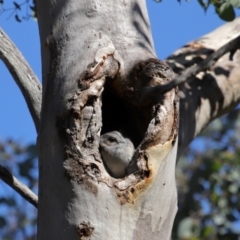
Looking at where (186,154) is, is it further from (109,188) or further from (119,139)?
(109,188)

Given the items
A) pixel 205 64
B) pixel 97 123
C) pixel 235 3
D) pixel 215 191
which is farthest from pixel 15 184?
pixel 215 191

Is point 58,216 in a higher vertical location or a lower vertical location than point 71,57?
lower

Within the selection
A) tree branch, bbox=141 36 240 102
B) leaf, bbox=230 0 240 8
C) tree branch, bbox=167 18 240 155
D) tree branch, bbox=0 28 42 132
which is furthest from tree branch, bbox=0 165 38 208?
leaf, bbox=230 0 240 8

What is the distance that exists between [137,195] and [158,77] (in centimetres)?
35

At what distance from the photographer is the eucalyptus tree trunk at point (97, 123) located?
61.7 inches

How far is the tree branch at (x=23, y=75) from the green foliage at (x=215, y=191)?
75.4 inches

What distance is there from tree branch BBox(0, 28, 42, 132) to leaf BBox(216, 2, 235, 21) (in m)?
0.92

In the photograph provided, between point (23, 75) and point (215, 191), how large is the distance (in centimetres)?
251

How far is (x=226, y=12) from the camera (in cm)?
267

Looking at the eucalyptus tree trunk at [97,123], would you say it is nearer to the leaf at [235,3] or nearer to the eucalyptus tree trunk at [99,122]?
the eucalyptus tree trunk at [99,122]

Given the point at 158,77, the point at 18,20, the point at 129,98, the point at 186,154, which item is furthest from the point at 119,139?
the point at 186,154

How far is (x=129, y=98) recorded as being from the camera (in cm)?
191

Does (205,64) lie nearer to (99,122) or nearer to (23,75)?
(99,122)

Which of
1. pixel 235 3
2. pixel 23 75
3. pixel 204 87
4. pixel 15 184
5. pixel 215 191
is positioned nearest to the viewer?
pixel 15 184
